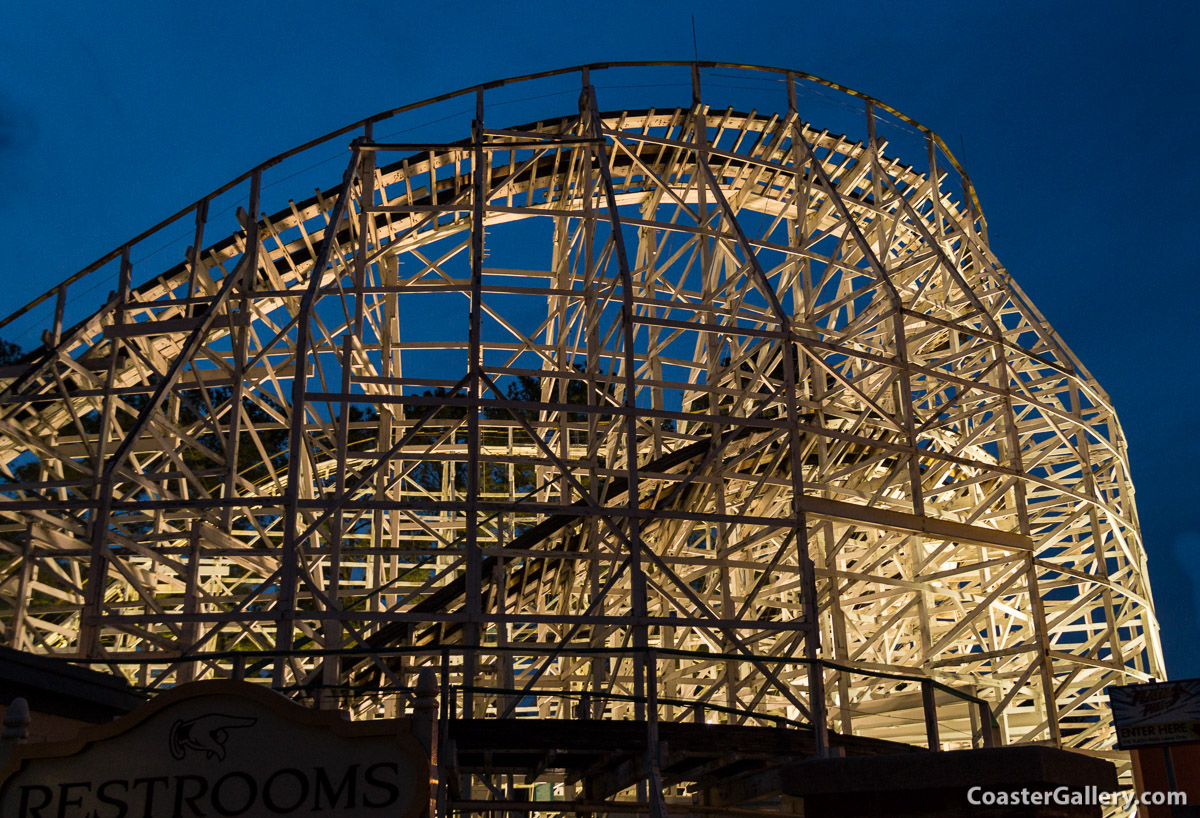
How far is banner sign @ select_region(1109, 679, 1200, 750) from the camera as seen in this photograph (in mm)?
7609

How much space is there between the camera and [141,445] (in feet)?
72.1

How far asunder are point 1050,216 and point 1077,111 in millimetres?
12268

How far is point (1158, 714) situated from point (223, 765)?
577 centimetres

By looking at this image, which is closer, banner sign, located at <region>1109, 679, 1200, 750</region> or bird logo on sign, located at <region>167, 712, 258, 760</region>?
bird logo on sign, located at <region>167, 712, 258, 760</region>

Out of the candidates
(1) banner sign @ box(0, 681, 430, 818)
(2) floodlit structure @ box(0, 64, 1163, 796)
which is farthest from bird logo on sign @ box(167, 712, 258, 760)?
(2) floodlit structure @ box(0, 64, 1163, 796)

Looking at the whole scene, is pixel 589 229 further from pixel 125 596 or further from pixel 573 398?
pixel 573 398

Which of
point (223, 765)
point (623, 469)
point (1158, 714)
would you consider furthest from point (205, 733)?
point (623, 469)

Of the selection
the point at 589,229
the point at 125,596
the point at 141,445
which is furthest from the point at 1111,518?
the point at 125,596

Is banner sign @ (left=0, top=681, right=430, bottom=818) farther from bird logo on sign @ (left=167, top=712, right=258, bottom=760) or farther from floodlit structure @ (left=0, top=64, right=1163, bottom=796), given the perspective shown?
floodlit structure @ (left=0, top=64, right=1163, bottom=796)

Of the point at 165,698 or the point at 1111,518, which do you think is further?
the point at 1111,518

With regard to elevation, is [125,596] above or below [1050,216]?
below

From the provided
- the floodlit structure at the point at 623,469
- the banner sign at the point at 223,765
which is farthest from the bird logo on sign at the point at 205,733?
the floodlit structure at the point at 623,469

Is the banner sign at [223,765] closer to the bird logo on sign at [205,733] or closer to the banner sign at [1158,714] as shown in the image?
the bird logo on sign at [205,733]

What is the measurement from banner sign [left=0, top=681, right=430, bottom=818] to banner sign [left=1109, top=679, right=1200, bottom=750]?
445 cm
